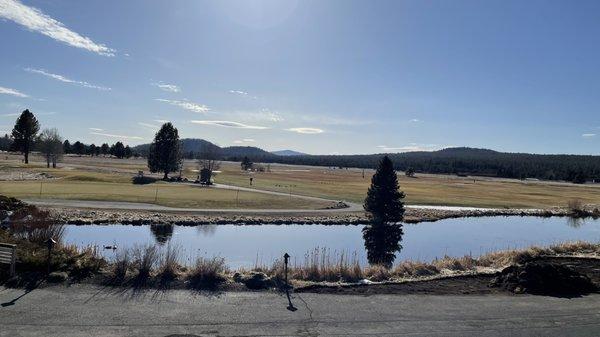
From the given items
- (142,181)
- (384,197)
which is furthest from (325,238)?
(142,181)

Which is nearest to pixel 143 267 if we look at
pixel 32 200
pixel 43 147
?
pixel 32 200

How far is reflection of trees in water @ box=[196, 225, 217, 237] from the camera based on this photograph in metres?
39.3

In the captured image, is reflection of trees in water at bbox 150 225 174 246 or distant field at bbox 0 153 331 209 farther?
distant field at bbox 0 153 331 209

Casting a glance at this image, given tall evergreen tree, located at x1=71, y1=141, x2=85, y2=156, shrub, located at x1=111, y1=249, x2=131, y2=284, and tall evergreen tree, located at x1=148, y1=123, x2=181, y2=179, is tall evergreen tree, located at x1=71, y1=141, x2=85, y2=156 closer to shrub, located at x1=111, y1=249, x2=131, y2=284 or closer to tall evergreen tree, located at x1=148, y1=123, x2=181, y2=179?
tall evergreen tree, located at x1=148, y1=123, x2=181, y2=179

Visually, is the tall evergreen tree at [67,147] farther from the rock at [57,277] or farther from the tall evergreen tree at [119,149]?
the rock at [57,277]

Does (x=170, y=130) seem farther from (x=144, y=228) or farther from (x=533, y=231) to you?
(x=533, y=231)

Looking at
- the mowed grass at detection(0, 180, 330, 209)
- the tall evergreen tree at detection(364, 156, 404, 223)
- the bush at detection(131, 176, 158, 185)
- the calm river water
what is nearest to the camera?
the calm river water

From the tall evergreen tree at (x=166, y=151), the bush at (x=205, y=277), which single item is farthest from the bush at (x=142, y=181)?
the bush at (x=205, y=277)

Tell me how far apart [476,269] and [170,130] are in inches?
3177

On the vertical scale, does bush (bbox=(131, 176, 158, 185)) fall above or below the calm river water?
above

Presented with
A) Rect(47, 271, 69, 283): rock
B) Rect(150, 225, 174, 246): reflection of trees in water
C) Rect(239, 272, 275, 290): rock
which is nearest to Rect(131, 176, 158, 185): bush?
Rect(150, 225, 174, 246): reflection of trees in water

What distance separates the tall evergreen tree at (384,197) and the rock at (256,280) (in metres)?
37.2

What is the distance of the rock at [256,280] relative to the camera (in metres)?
14.0

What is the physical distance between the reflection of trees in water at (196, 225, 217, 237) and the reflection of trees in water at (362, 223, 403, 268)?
1231 centimetres
